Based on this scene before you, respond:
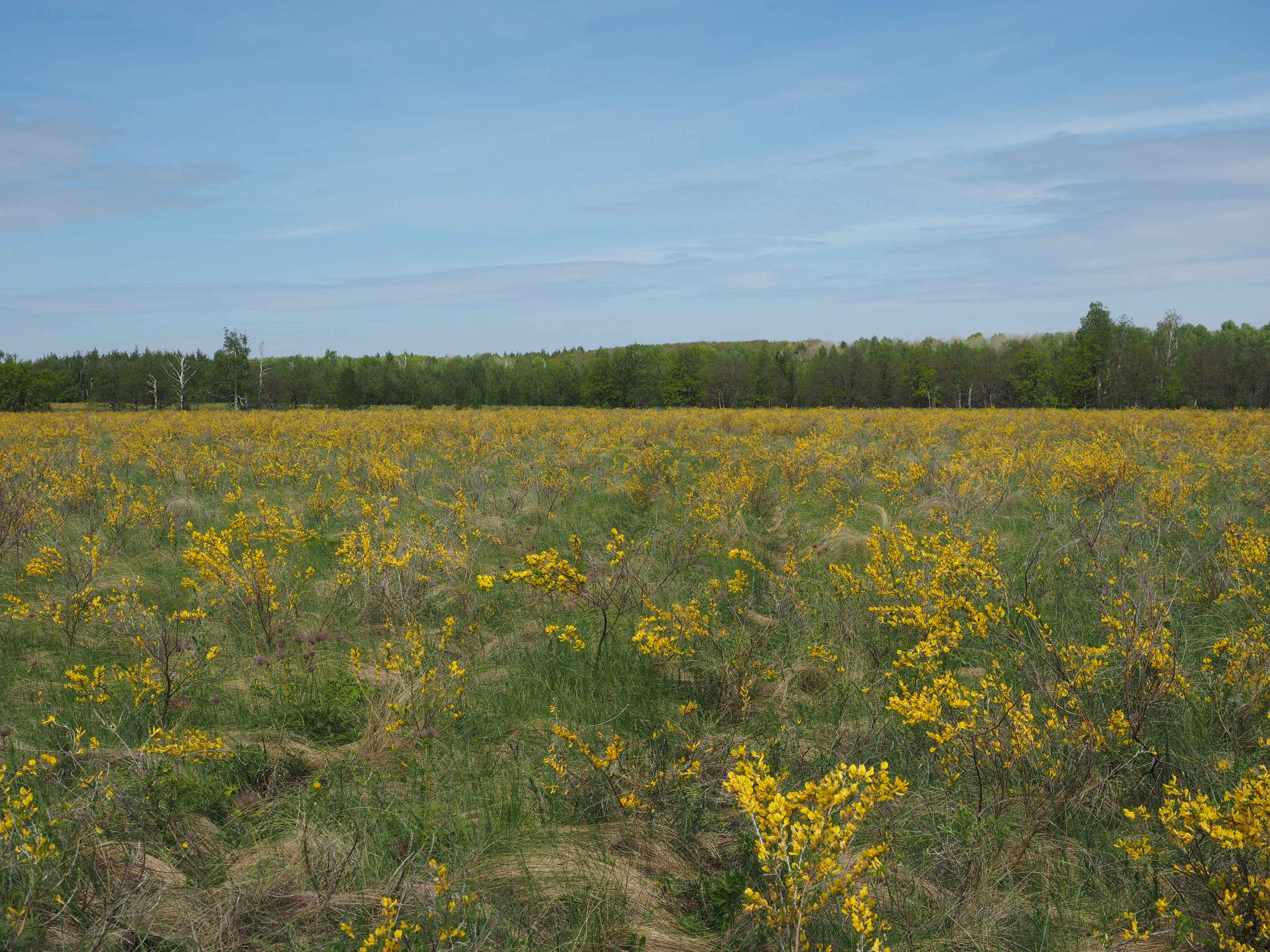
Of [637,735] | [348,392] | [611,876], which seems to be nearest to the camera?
[611,876]

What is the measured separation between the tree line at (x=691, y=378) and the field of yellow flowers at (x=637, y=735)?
56627mm

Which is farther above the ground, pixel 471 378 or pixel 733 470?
pixel 471 378

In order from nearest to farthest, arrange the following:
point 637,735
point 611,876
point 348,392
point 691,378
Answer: point 611,876 → point 637,735 → point 348,392 → point 691,378

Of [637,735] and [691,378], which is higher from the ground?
[691,378]

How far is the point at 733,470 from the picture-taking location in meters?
10.1

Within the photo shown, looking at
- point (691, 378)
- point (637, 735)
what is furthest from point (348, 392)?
point (637, 735)

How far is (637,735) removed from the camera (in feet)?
11.9

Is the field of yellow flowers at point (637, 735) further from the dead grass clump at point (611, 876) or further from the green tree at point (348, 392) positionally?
the green tree at point (348, 392)

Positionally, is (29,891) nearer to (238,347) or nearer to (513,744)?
(513,744)

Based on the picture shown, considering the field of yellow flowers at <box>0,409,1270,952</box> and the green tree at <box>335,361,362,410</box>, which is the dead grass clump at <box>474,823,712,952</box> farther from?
the green tree at <box>335,361,362,410</box>

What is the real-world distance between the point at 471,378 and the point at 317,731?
70.8m

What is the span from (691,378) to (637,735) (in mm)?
66845

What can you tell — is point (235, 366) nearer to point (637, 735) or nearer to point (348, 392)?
point (348, 392)

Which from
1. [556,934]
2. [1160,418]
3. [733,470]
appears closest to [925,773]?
[556,934]
